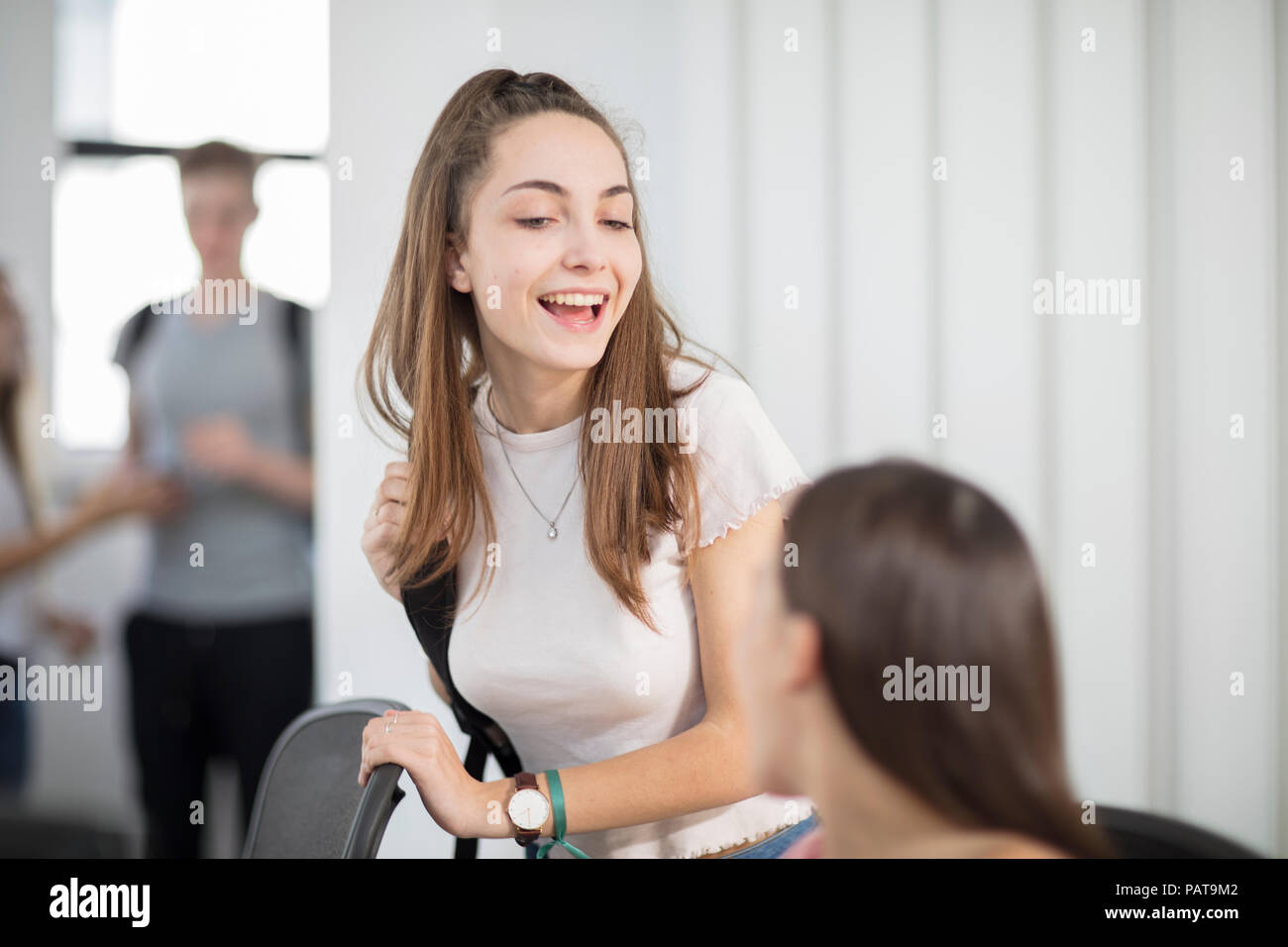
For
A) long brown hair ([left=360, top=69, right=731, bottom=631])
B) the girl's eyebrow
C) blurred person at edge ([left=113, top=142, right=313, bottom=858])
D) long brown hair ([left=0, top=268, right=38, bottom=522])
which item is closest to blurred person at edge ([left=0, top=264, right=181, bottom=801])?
long brown hair ([left=0, top=268, right=38, bottom=522])

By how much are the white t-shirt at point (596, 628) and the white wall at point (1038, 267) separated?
0.39 m

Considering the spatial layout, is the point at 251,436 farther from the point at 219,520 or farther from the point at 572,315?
the point at 572,315

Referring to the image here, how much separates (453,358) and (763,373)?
51cm

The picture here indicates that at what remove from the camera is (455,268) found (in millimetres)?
1190

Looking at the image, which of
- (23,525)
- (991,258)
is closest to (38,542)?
(23,525)

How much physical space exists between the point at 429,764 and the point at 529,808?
0.42 ft

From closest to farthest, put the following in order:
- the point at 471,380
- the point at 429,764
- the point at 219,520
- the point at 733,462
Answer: the point at 429,764, the point at 733,462, the point at 471,380, the point at 219,520

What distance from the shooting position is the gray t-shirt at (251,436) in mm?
1604

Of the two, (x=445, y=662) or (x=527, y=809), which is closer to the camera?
(x=527, y=809)

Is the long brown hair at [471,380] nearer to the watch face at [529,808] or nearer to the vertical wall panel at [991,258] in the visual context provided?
the watch face at [529,808]

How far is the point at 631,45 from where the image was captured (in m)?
1.44

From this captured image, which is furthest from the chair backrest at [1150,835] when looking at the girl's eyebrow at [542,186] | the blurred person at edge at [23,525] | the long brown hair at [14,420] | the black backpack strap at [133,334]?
the long brown hair at [14,420]

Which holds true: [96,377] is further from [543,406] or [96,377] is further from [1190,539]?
[1190,539]
